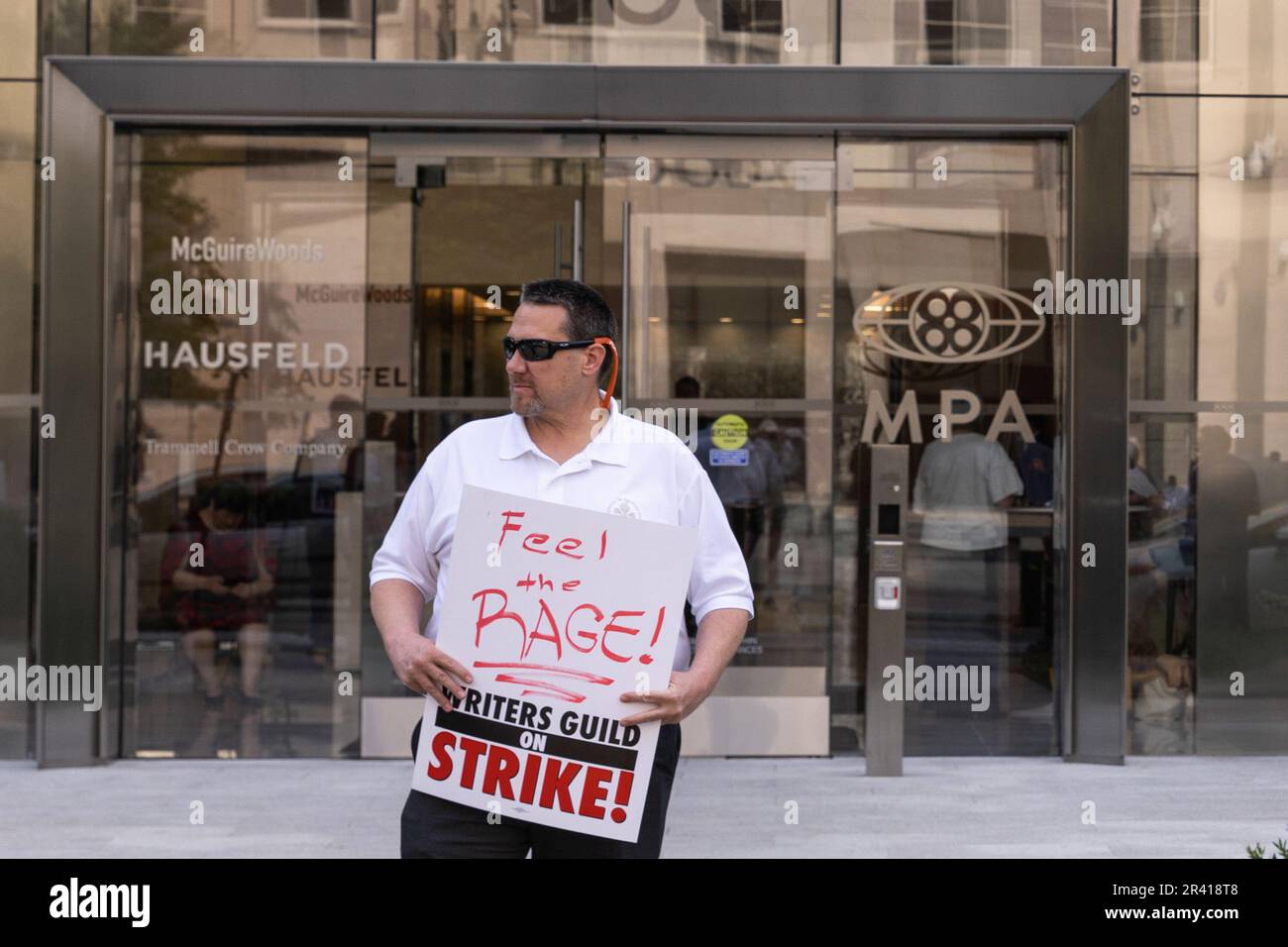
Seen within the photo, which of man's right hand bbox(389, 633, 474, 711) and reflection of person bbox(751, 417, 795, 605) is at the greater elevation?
reflection of person bbox(751, 417, 795, 605)

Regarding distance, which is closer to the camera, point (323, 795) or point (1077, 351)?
point (323, 795)

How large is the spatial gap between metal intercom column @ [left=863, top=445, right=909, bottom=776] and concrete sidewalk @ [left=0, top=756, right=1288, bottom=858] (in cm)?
20

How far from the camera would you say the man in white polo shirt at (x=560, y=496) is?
11.8ft

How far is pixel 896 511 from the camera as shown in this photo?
8875 millimetres

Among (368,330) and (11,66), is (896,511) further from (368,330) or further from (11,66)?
(11,66)

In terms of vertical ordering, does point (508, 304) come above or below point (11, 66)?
below

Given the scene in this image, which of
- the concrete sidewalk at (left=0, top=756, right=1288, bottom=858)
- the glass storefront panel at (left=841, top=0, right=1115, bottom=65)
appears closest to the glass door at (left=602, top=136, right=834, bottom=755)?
the glass storefront panel at (left=841, top=0, right=1115, bottom=65)

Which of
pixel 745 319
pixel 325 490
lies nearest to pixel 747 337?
pixel 745 319

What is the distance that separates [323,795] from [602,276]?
11.0ft

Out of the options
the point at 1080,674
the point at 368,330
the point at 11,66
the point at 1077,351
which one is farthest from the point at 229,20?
the point at 1080,674

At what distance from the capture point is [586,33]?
9258 millimetres

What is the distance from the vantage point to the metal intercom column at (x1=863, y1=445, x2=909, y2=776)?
880 centimetres

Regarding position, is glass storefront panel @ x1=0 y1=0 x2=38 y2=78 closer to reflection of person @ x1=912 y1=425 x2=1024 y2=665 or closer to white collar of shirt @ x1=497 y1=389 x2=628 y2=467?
reflection of person @ x1=912 y1=425 x2=1024 y2=665

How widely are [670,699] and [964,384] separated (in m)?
6.25
